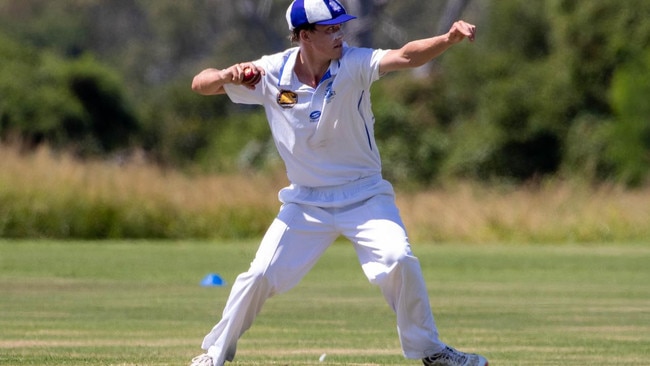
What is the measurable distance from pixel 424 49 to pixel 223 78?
1.08 m

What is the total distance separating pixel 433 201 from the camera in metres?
29.2

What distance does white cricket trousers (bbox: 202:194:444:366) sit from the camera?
822cm

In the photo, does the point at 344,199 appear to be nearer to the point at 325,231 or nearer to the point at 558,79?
the point at 325,231

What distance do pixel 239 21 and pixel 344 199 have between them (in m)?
62.1

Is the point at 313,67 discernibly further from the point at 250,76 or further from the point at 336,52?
the point at 250,76

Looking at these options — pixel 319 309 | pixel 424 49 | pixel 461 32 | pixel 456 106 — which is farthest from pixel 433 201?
pixel 456 106

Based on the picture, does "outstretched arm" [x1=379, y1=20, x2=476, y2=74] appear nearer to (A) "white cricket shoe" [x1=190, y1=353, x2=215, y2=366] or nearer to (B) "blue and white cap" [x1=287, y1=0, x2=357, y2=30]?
(B) "blue and white cap" [x1=287, y1=0, x2=357, y2=30]

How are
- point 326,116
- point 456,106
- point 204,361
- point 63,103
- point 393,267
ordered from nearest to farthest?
point 393,267 < point 326,116 < point 204,361 < point 63,103 < point 456,106

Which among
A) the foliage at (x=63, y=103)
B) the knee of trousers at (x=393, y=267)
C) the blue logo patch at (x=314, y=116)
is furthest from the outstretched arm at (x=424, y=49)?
the foliage at (x=63, y=103)

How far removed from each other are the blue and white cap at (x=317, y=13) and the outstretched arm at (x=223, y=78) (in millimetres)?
323

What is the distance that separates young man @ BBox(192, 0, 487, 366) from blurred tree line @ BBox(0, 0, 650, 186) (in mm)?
23625

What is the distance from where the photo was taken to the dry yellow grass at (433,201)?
28250 millimetres

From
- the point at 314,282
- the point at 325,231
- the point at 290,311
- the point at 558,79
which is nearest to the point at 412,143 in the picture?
the point at 558,79

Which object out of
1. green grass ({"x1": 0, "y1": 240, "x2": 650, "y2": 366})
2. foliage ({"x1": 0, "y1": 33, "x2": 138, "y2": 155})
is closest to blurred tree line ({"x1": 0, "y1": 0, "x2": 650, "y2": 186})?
foliage ({"x1": 0, "y1": 33, "x2": 138, "y2": 155})
